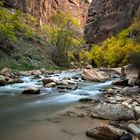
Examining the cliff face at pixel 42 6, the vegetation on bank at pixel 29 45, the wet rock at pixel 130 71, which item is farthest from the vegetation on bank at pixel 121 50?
the cliff face at pixel 42 6

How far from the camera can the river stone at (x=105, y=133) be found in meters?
5.76

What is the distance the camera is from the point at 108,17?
237ft

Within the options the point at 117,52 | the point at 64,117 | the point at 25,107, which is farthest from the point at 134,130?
the point at 117,52

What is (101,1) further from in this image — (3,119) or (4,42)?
(3,119)

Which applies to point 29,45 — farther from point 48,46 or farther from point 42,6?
point 42,6

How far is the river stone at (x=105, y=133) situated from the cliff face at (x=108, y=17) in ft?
185

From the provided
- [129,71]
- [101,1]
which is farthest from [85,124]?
[101,1]

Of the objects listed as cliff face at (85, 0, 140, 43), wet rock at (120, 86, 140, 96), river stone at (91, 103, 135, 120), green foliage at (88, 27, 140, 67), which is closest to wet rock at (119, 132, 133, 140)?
river stone at (91, 103, 135, 120)

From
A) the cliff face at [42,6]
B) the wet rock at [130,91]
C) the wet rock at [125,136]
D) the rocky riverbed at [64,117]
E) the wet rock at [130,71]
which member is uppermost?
the cliff face at [42,6]

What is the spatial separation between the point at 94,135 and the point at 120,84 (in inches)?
390

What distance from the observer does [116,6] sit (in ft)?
230

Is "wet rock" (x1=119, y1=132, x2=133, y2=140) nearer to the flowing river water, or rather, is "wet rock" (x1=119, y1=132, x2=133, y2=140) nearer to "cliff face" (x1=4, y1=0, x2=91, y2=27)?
the flowing river water

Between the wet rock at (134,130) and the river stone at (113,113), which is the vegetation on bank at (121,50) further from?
the wet rock at (134,130)

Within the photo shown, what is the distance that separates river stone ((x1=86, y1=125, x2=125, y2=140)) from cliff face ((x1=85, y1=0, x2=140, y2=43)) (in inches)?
2217
